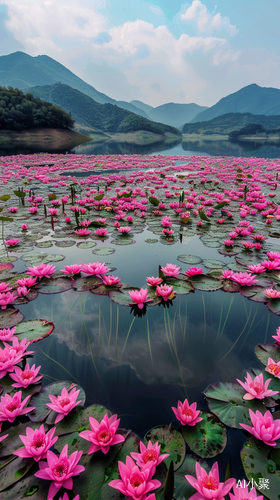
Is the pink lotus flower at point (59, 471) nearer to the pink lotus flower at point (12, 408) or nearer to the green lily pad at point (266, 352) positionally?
the pink lotus flower at point (12, 408)

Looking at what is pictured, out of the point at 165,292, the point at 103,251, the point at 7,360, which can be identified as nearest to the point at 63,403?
the point at 7,360

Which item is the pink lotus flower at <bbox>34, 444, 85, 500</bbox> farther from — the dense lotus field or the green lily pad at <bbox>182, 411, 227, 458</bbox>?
the green lily pad at <bbox>182, 411, 227, 458</bbox>

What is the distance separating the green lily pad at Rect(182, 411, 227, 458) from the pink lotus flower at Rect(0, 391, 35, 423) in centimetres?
79

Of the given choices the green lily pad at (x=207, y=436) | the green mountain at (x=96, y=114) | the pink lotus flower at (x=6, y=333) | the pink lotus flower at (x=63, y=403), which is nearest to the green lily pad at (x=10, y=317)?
the pink lotus flower at (x=6, y=333)

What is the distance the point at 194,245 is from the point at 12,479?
2890 millimetres

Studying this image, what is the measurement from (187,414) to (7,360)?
1066 mm

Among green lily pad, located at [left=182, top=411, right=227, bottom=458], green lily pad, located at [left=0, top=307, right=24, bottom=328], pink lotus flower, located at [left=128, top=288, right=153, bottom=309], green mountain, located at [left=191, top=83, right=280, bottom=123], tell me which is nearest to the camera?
green lily pad, located at [left=182, top=411, right=227, bottom=458]

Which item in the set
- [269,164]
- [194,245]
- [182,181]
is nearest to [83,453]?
[194,245]

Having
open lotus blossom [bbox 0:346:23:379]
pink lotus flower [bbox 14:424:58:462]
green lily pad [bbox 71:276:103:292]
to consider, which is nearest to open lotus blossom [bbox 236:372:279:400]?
pink lotus flower [bbox 14:424:58:462]

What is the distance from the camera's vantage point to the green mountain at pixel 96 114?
Result: 58.0 metres

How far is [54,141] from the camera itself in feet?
98.6

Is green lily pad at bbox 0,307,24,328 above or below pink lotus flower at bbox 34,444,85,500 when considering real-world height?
above

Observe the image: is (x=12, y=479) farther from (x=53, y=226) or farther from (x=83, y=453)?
(x=53, y=226)

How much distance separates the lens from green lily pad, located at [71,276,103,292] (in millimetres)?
2117
